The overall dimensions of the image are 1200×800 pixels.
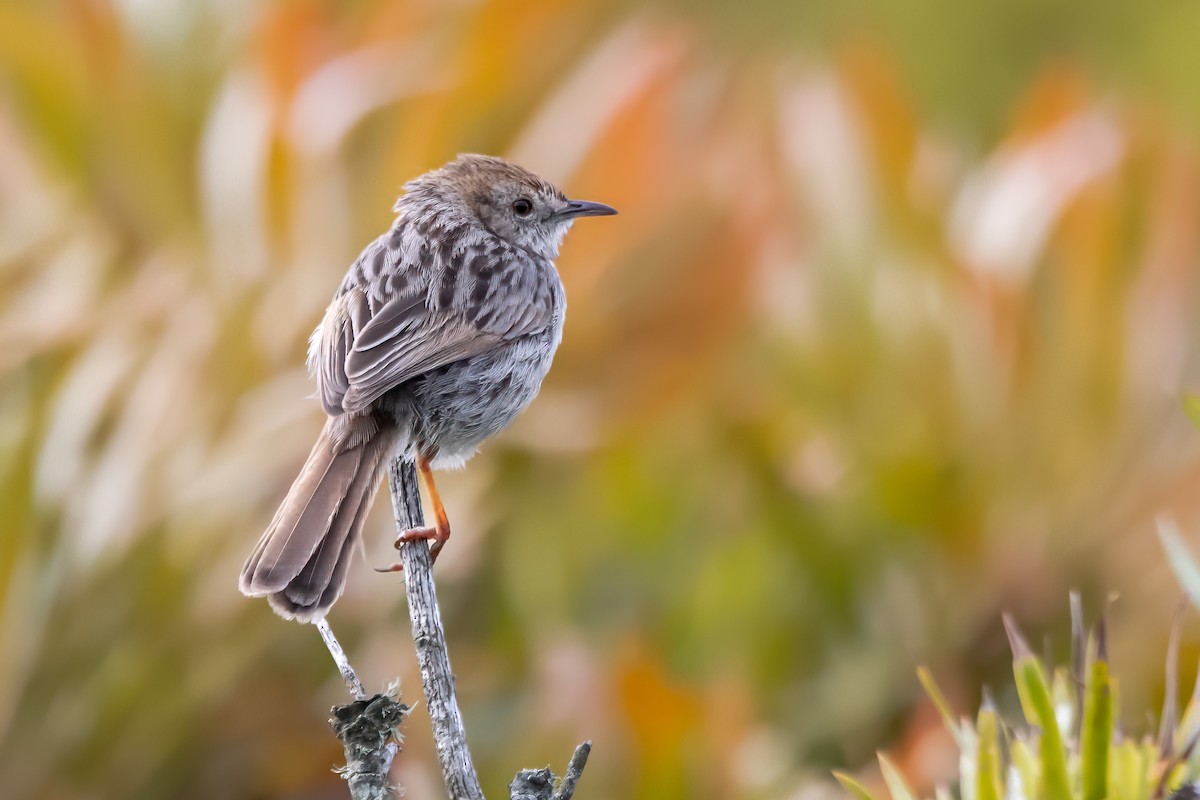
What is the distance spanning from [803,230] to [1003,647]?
1.58 m

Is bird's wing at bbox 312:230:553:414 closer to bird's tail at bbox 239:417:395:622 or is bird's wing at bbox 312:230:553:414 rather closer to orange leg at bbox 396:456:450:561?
bird's tail at bbox 239:417:395:622

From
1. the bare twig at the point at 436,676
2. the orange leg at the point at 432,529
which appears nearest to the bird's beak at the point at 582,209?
the orange leg at the point at 432,529

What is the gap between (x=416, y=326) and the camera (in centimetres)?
251

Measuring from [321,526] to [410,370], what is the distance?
15.9 inches

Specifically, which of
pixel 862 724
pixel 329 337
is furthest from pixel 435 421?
pixel 862 724

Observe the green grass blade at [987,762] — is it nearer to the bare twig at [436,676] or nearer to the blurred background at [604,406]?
the bare twig at [436,676]

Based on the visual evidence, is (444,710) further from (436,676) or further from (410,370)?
(410,370)

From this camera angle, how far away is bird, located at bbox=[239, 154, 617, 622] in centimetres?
200

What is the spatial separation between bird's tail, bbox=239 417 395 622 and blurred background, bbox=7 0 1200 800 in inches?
48.4

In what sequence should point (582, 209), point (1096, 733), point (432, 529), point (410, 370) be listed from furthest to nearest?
point (582, 209) < point (410, 370) < point (432, 529) < point (1096, 733)

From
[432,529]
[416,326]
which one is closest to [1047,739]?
[432,529]

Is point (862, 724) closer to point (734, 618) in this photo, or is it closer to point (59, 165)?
point (734, 618)

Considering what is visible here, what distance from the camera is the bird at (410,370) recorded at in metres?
2.00

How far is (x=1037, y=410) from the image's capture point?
441 cm
